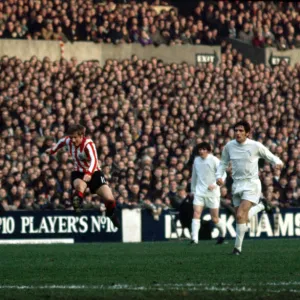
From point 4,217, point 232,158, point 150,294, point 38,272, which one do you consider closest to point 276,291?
point 150,294

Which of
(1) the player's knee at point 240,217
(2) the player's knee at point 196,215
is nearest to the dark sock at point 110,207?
(1) the player's knee at point 240,217

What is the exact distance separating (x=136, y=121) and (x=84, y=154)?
10240mm

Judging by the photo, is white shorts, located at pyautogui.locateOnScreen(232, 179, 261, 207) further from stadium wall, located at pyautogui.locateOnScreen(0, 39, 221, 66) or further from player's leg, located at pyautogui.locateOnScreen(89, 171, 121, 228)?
stadium wall, located at pyautogui.locateOnScreen(0, 39, 221, 66)

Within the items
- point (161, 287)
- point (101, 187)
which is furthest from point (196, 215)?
point (161, 287)

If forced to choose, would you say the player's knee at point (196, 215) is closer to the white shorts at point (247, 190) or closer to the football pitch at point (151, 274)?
the football pitch at point (151, 274)

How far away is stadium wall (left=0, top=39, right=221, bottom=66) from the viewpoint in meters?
30.7

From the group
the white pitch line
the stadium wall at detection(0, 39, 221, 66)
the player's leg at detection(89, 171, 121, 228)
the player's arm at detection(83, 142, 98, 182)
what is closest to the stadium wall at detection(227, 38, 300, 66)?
the stadium wall at detection(0, 39, 221, 66)

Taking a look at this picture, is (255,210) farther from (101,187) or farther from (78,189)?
(78,189)

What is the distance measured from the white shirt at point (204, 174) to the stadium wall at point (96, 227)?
3.28 m

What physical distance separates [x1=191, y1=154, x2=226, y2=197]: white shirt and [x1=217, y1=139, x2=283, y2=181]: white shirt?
15.9ft

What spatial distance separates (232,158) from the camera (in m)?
16.7

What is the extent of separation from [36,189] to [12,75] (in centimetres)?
373

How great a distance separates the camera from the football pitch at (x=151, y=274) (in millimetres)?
10422

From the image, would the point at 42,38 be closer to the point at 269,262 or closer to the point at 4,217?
the point at 4,217
